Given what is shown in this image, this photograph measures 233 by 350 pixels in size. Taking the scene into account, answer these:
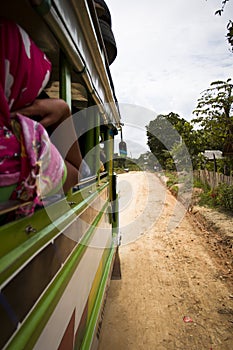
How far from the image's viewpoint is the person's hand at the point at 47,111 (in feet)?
2.99

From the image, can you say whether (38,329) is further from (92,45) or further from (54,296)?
(92,45)

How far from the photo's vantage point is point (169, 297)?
3.71 m

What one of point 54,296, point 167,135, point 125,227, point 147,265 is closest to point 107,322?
point 147,265

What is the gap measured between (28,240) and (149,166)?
3764 cm

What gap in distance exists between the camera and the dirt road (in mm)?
2895

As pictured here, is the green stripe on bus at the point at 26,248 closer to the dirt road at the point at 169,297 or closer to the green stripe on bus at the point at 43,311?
the green stripe on bus at the point at 43,311

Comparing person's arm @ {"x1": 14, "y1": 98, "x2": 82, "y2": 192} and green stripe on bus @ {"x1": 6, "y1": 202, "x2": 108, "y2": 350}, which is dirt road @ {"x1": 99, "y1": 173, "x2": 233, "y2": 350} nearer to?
green stripe on bus @ {"x1": 6, "y1": 202, "x2": 108, "y2": 350}

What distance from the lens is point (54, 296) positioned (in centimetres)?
116

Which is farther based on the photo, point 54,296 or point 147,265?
point 147,265

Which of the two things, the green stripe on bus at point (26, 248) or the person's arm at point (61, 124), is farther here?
the person's arm at point (61, 124)

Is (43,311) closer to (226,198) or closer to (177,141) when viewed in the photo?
(226,198)

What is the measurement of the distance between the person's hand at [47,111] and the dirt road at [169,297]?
2734 mm

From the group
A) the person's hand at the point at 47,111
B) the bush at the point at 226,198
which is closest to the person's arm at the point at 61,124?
the person's hand at the point at 47,111

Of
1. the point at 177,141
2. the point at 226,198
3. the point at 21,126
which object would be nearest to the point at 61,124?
the point at 21,126
